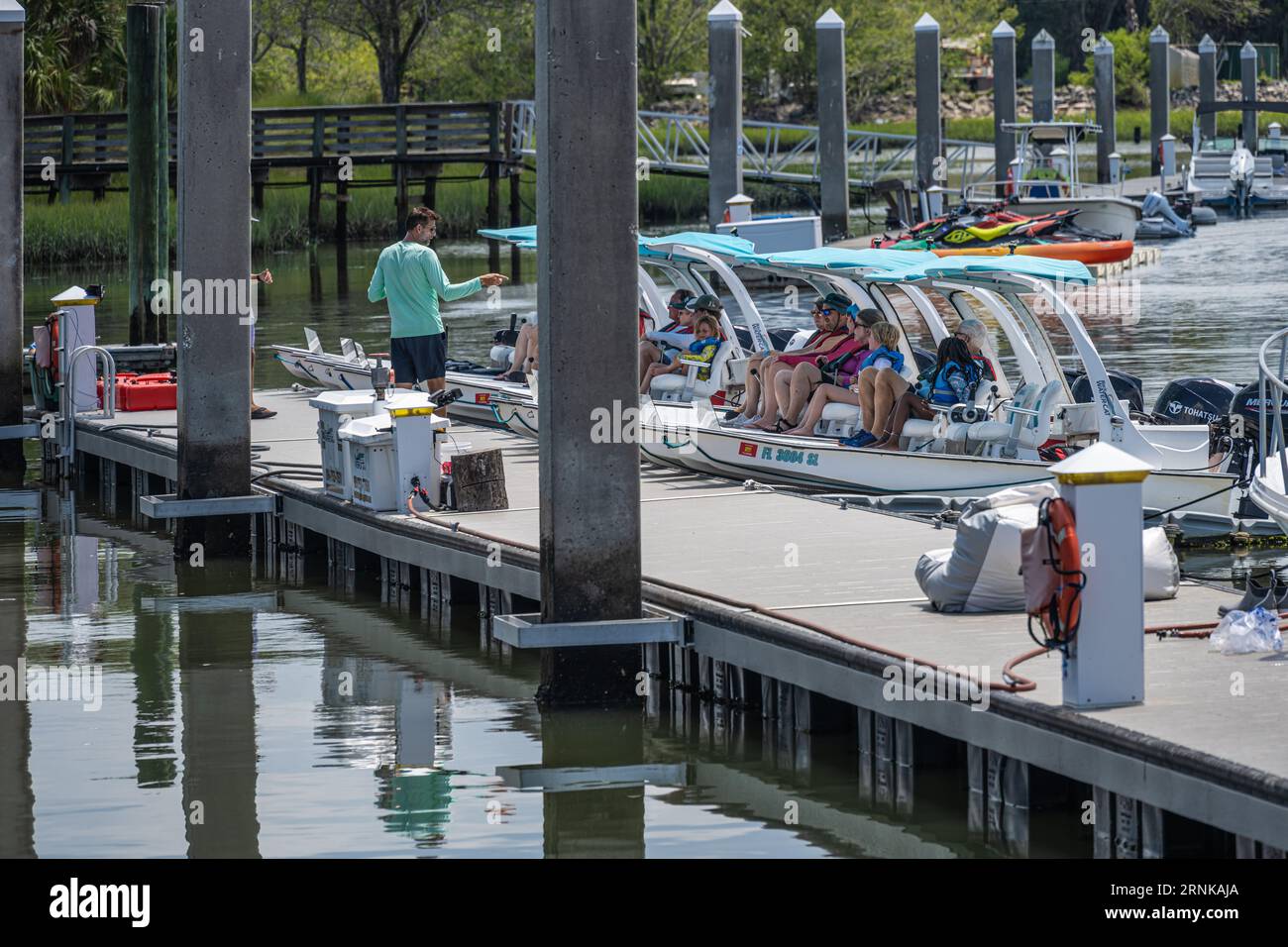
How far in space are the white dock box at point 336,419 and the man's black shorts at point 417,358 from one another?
41.1 inches

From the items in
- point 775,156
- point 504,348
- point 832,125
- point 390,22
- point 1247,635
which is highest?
point 390,22

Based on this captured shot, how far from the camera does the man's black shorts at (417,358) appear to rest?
1628 centimetres

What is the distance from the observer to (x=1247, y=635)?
959 centimetres

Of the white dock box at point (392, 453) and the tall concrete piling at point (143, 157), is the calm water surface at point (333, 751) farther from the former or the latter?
the tall concrete piling at point (143, 157)

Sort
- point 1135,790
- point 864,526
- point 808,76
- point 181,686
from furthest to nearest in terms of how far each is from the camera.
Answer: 1. point 808,76
2. point 864,526
3. point 181,686
4. point 1135,790

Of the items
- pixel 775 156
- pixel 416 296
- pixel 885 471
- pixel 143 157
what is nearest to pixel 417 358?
pixel 416 296

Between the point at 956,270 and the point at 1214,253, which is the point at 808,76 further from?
the point at 956,270

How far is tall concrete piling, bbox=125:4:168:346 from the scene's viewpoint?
24047 mm

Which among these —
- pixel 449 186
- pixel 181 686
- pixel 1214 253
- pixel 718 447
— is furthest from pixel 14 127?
pixel 449 186

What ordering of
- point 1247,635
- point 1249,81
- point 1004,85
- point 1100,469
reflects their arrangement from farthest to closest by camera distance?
point 1249,81
point 1004,85
point 1247,635
point 1100,469

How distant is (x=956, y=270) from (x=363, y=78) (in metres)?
61.5

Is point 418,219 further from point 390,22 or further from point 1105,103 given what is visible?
point 390,22

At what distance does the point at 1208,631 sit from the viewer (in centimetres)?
997

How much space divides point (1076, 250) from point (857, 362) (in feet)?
75.6
